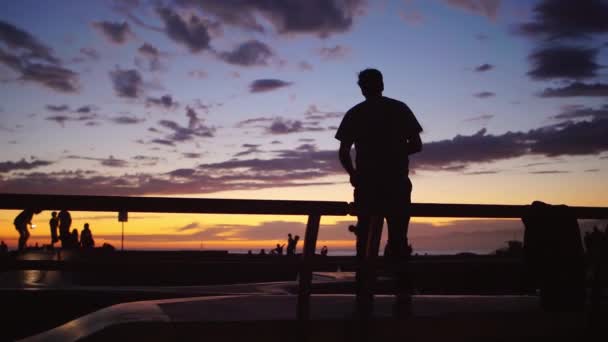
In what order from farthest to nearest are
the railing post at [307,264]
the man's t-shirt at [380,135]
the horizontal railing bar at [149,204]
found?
1. the man's t-shirt at [380,135]
2. the railing post at [307,264]
3. the horizontal railing bar at [149,204]

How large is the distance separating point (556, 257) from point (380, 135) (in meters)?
1.62

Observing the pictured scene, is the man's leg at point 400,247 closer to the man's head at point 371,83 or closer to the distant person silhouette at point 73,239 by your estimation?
the man's head at point 371,83

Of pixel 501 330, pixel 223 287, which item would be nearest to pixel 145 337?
pixel 501 330

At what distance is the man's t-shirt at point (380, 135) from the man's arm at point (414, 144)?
0.03 metres

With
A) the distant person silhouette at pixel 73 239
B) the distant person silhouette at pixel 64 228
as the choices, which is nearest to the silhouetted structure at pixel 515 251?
the distant person silhouette at pixel 64 228

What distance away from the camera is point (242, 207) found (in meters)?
3.27

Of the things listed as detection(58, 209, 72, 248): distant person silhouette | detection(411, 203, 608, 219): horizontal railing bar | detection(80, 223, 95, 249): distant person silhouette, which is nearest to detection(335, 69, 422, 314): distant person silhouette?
detection(411, 203, 608, 219): horizontal railing bar

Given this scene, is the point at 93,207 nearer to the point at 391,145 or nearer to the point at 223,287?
the point at 391,145

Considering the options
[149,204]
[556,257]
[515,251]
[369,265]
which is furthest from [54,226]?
[369,265]

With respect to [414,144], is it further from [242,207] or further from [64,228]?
[64,228]

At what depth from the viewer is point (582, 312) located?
4395 millimetres

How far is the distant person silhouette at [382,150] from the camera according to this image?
4789 mm

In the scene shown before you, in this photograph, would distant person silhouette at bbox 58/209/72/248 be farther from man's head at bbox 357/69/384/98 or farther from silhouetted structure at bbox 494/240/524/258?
man's head at bbox 357/69/384/98

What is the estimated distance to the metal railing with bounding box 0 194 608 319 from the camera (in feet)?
10.0
